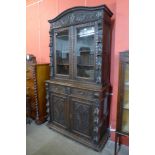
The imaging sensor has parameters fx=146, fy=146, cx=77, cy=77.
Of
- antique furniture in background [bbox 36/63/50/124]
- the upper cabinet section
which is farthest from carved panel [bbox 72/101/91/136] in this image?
antique furniture in background [bbox 36/63/50/124]

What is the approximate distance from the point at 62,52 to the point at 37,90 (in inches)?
36.5

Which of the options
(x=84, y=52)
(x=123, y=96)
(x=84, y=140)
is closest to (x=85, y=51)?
(x=84, y=52)

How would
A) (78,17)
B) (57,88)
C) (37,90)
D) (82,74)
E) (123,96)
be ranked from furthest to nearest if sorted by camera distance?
(37,90) < (57,88) < (82,74) < (78,17) < (123,96)

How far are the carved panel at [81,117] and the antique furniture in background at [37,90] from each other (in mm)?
898

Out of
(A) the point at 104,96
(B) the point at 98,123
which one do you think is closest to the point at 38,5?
(A) the point at 104,96

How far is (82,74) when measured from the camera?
2369mm

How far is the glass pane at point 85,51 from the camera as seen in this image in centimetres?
226

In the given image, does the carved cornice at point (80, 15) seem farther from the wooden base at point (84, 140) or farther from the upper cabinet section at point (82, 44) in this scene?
the wooden base at point (84, 140)

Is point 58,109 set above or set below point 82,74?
below

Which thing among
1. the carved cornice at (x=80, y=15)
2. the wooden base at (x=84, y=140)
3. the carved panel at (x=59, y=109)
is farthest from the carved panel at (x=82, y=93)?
the carved cornice at (x=80, y=15)

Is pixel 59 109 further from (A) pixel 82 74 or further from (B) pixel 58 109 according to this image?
(A) pixel 82 74
